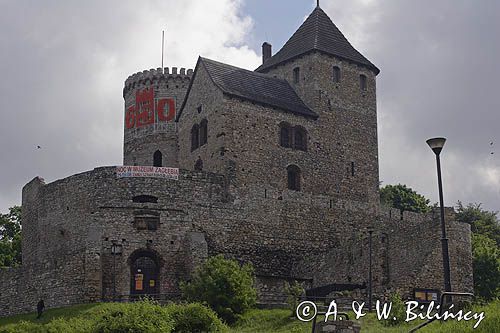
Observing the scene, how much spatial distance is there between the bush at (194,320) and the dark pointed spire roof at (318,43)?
79.0ft

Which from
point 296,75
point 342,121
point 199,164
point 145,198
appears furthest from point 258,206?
point 296,75

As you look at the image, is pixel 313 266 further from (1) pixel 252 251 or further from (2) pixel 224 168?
(2) pixel 224 168

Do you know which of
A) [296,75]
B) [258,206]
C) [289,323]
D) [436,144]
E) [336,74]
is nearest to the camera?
[436,144]

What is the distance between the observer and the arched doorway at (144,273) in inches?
1636

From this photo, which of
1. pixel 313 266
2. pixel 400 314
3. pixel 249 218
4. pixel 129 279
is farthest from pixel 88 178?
pixel 400 314

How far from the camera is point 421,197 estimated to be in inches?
2970

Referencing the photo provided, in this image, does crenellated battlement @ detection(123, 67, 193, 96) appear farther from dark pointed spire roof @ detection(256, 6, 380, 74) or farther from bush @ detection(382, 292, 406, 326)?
bush @ detection(382, 292, 406, 326)

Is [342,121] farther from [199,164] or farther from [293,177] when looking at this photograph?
[199,164]

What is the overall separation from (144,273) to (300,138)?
13.2 meters

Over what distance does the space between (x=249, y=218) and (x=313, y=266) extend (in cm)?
407

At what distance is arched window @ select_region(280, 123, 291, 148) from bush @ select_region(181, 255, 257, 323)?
1241 cm

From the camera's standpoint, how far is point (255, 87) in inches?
1972

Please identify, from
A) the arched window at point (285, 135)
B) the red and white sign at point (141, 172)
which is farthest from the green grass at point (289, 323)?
the arched window at point (285, 135)

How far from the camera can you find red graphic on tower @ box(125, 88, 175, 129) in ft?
204
